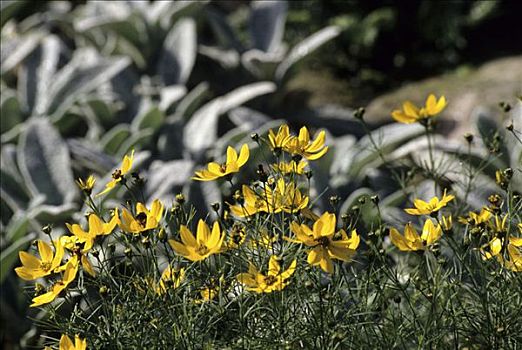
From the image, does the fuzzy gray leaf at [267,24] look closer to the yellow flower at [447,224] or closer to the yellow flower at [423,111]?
the yellow flower at [423,111]

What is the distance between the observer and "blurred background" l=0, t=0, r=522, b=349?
3.26 meters

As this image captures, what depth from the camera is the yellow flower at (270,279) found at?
1.64 meters

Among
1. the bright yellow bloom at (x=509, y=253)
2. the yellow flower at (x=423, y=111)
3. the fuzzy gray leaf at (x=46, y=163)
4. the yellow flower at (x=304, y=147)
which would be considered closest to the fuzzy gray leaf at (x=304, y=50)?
the fuzzy gray leaf at (x=46, y=163)

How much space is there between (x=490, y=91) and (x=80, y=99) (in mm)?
2070

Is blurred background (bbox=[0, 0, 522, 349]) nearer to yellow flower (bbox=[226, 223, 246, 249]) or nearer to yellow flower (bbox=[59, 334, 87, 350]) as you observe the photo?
yellow flower (bbox=[226, 223, 246, 249])

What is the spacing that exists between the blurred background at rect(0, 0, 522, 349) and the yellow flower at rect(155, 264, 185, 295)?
97 centimetres

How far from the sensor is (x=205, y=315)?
1828mm

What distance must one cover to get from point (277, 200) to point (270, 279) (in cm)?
20

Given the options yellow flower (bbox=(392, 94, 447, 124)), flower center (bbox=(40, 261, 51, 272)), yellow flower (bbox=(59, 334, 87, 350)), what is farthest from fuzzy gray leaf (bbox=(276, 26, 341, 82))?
yellow flower (bbox=(59, 334, 87, 350))

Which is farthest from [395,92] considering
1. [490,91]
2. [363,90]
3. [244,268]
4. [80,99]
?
[244,268]

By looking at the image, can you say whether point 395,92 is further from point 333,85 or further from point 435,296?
point 435,296

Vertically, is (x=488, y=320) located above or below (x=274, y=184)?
below

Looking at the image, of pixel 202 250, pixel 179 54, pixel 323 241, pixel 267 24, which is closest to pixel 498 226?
pixel 323 241

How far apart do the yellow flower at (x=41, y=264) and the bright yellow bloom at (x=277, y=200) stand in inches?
15.0
